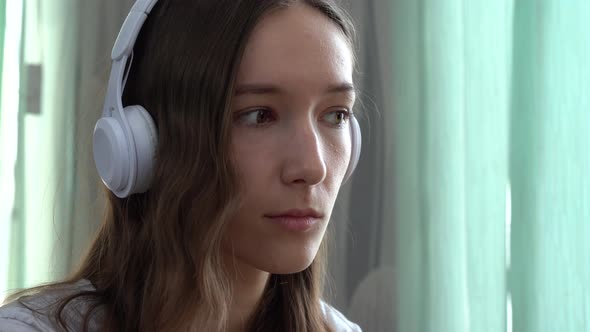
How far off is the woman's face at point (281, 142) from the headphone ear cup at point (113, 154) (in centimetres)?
12

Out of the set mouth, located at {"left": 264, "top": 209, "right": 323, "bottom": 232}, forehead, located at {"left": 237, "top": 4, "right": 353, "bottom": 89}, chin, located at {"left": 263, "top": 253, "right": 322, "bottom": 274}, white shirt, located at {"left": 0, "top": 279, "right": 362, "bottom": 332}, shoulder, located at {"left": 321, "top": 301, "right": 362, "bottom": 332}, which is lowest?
shoulder, located at {"left": 321, "top": 301, "right": 362, "bottom": 332}

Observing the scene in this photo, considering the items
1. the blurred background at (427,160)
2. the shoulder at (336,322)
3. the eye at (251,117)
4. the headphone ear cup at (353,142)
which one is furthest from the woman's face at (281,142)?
the blurred background at (427,160)

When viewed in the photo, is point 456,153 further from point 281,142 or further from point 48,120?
point 48,120

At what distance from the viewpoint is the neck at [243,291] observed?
927 mm

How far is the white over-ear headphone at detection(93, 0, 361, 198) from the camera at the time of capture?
2.62 ft

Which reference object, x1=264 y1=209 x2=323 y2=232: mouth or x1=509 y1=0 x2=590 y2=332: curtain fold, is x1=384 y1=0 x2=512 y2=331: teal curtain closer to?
x1=509 y1=0 x2=590 y2=332: curtain fold

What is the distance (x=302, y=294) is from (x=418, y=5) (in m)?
0.58

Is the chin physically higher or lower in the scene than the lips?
lower

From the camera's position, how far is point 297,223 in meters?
0.84

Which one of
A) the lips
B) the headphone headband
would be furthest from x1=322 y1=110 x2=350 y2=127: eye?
the headphone headband

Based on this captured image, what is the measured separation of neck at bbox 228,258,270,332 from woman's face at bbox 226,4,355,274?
0.05 metres

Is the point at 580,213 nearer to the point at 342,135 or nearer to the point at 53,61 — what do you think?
the point at 342,135

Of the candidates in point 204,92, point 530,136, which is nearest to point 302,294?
point 204,92

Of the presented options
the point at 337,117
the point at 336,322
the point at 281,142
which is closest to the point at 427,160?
the point at 336,322
